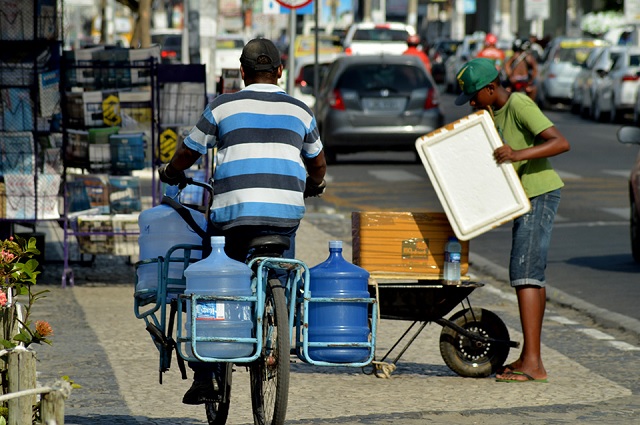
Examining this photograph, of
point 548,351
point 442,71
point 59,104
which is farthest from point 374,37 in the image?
point 548,351

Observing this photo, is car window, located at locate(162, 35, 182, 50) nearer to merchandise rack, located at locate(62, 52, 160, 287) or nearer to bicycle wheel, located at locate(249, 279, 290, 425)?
merchandise rack, located at locate(62, 52, 160, 287)

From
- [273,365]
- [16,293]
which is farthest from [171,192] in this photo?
[273,365]

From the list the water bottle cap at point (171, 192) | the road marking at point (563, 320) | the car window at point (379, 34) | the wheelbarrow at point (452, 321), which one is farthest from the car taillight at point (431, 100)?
the car window at point (379, 34)

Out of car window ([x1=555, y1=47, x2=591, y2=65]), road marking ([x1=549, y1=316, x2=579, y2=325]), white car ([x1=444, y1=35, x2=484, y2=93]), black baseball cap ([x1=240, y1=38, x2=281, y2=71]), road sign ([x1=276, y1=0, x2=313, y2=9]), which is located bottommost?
white car ([x1=444, y1=35, x2=484, y2=93])

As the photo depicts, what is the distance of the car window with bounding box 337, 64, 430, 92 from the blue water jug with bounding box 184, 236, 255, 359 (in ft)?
59.9

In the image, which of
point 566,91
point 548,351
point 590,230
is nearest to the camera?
point 548,351

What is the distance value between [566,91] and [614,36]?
14666 millimetres

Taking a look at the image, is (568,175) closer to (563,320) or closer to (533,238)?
(563,320)

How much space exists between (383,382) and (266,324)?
2.17m

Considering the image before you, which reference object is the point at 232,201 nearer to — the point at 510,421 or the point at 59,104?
the point at 510,421

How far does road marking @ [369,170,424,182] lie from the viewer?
22.8 m

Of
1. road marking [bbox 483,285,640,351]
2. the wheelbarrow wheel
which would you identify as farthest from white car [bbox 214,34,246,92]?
the wheelbarrow wheel

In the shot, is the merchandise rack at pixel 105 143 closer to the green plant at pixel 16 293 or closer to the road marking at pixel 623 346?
the road marking at pixel 623 346

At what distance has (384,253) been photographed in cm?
843
